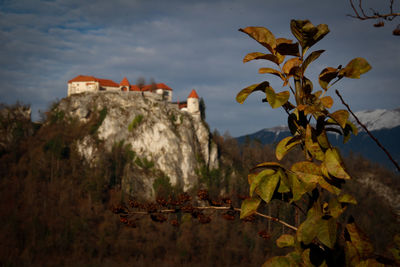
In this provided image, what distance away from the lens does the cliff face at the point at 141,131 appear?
2717 inches

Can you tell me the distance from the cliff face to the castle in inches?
87.1

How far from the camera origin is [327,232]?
1368 millimetres

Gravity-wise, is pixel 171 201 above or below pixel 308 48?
below

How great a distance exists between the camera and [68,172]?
223 feet

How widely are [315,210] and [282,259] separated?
0.31 meters

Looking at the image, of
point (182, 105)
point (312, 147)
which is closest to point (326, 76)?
point (312, 147)

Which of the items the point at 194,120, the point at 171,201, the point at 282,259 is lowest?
the point at 282,259

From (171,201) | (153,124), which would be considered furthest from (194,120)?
(171,201)

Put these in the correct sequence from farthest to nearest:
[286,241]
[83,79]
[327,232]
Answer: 1. [83,79]
2. [286,241]
3. [327,232]

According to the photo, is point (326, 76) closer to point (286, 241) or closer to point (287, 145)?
point (287, 145)

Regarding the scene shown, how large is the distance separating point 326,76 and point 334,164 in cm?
49

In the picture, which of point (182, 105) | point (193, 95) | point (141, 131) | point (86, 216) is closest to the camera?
point (86, 216)

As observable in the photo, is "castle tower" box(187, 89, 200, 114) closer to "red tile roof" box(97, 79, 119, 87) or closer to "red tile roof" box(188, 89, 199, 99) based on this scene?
"red tile roof" box(188, 89, 199, 99)

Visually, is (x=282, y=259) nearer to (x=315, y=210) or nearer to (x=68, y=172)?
(x=315, y=210)
